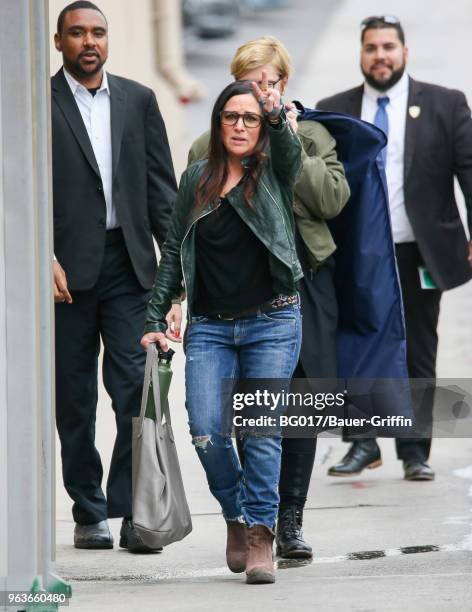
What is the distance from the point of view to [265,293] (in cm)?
559

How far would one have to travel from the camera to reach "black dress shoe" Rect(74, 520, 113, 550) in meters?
6.51

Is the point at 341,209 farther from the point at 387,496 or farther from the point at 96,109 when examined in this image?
the point at 387,496

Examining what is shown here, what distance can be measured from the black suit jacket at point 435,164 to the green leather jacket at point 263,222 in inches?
78.9

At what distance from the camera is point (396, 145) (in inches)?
300

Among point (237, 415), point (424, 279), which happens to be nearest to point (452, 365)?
point (424, 279)

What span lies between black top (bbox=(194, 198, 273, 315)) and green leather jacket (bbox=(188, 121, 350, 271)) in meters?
0.47

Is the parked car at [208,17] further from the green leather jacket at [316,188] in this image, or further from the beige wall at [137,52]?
the green leather jacket at [316,188]

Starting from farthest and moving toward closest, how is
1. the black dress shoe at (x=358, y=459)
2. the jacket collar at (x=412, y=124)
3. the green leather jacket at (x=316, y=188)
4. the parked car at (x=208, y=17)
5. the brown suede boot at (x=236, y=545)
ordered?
the parked car at (x=208, y=17) < the black dress shoe at (x=358, y=459) < the jacket collar at (x=412, y=124) < the green leather jacket at (x=316, y=188) < the brown suede boot at (x=236, y=545)

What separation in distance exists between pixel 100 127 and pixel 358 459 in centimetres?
244

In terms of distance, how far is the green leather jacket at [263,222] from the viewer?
5512 mm

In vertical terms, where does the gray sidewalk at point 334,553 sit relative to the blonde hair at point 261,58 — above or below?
below

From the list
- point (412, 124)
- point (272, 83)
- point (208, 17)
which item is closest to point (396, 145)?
point (412, 124)

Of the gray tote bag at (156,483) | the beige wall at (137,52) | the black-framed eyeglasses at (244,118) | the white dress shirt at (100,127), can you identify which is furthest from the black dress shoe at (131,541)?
the beige wall at (137,52)

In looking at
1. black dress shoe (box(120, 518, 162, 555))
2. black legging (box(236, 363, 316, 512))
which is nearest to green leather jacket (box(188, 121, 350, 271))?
black legging (box(236, 363, 316, 512))
